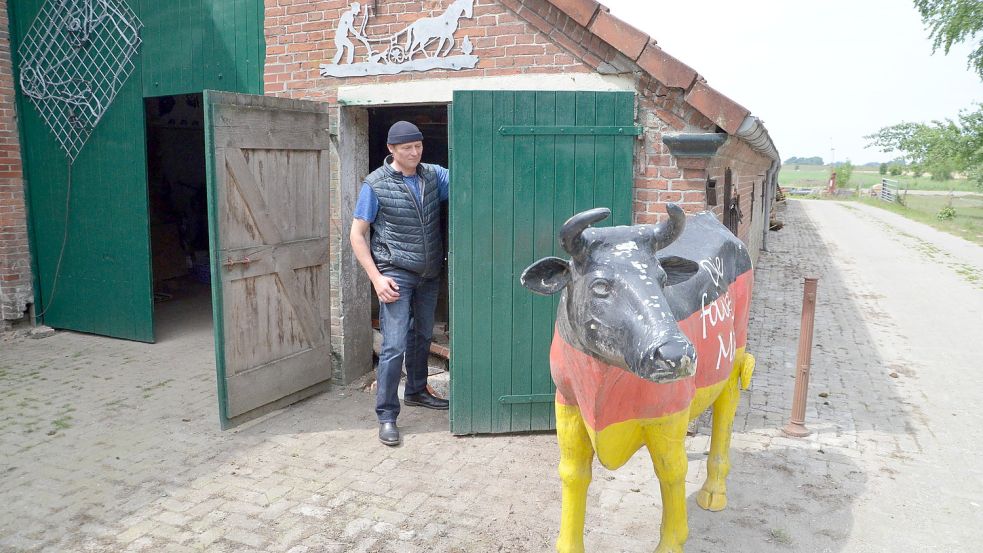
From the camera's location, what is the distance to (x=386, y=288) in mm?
4508

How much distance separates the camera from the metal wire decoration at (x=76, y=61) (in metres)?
6.73

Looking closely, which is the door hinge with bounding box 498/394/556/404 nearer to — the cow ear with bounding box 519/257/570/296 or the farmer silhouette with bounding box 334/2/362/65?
the cow ear with bounding box 519/257/570/296

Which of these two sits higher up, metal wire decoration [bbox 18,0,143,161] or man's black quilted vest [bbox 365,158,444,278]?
metal wire decoration [bbox 18,0,143,161]

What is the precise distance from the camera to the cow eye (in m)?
2.35

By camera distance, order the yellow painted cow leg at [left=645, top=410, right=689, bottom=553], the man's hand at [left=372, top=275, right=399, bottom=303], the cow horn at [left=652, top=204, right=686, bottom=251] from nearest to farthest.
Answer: the cow horn at [left=652, top=204, right=686, bottom=251] < the yellow painted cow leg at [left=645, top=410, right=689, bottom=553] < the man's hand at [left=372, top=275, right=399, bottom=303]

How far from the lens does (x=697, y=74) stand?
439 cm

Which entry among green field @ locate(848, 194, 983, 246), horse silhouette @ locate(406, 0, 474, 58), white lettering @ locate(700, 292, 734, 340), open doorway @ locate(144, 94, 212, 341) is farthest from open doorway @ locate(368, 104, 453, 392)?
green field @ locate(848, 194, 983, 246)

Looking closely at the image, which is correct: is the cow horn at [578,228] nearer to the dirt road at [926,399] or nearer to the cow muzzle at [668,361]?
the cow muzzle at [668,361]

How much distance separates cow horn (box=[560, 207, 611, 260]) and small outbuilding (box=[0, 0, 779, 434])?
217 cm

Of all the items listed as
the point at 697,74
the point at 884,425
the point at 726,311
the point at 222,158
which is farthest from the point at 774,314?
the point at 222,158

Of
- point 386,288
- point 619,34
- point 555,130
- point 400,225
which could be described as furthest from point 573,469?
point 619,34

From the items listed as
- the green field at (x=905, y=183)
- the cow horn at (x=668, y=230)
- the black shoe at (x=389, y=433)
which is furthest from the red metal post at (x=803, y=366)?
the green field at (x=905, y=183)

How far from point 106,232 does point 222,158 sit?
131 inches

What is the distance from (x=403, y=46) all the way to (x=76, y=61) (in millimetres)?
3916
